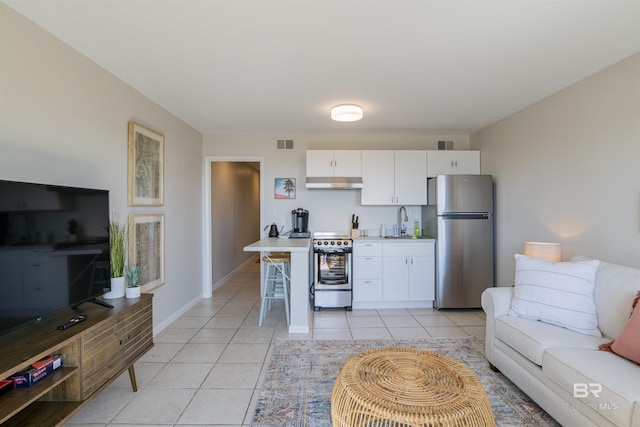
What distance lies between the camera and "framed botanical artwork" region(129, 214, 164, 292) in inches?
111

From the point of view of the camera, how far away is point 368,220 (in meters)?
4.60

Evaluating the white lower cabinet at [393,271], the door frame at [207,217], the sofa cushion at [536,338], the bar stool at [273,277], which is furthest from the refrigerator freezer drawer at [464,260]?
the door frame at [207,217]

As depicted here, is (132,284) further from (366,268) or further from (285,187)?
(366,268)

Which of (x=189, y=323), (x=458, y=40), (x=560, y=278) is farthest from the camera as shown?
(x=189, y=323)

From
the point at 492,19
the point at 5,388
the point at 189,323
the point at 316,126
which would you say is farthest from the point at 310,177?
the point at 5,388

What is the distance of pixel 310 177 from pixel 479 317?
2.91 meters

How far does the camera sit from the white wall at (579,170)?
226 centimetres

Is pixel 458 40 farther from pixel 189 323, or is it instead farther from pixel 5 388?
pixel 189 323

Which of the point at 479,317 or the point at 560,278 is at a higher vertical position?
the point at 560,278

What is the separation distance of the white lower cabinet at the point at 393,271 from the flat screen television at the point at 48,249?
114 inches

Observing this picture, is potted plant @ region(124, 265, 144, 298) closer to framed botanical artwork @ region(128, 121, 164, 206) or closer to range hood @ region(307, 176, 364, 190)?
framed botanical artwork @ region(128, 121, 164, 206)

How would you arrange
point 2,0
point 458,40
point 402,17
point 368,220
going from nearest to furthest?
point 2,0
point 402,17
point 458,40
point 368,220

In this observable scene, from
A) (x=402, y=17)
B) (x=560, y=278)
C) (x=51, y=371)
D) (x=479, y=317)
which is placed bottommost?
(x=479, y=317)

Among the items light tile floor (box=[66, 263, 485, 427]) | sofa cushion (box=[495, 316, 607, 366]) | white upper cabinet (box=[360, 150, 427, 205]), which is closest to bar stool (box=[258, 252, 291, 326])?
light tile floor (box=[66, 263, 485, 427])
